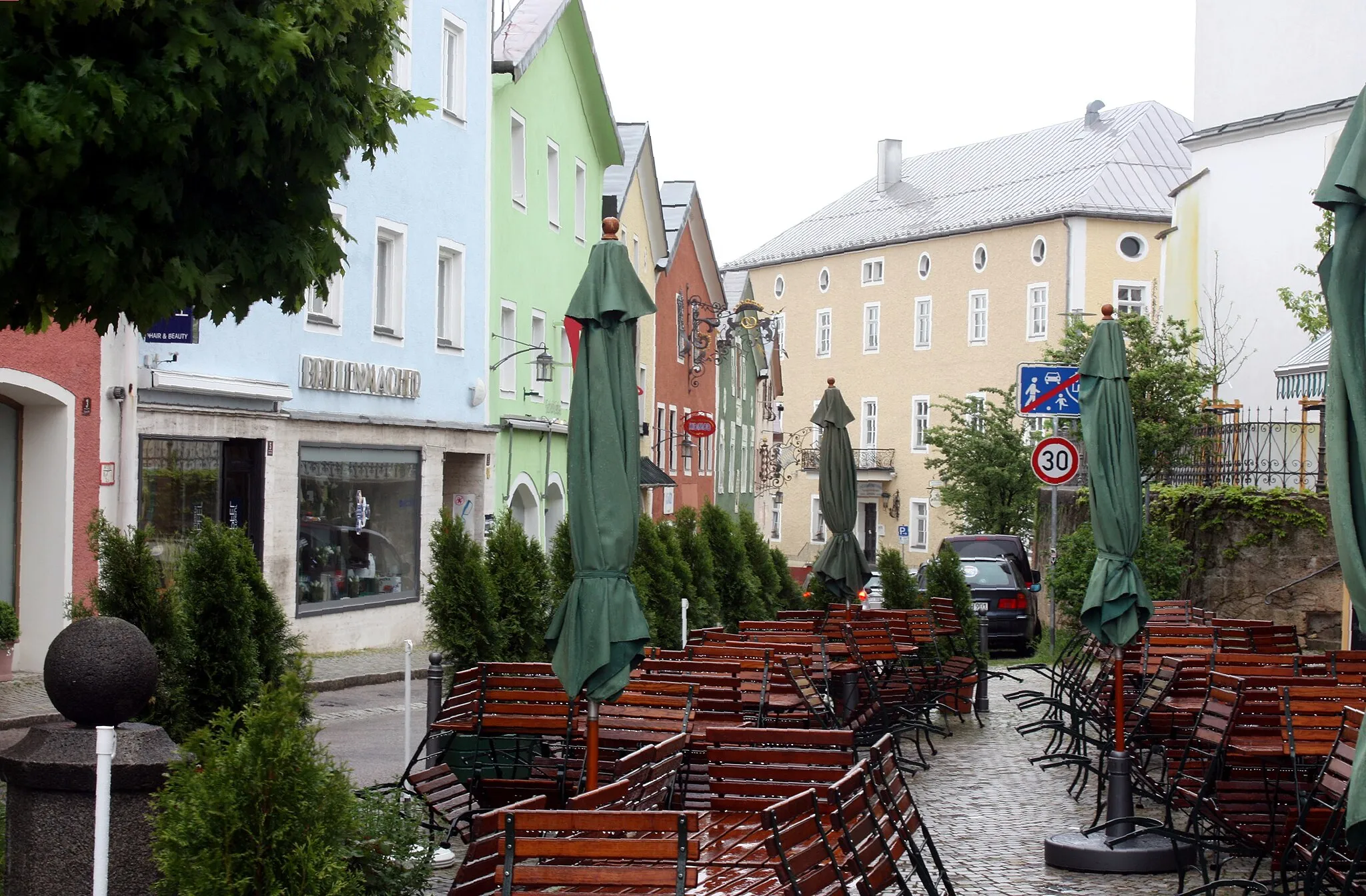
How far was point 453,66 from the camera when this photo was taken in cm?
2630

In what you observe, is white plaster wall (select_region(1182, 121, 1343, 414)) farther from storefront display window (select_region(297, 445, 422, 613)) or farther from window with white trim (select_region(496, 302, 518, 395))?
storefront display window (select_region(297, 445, 422, 613))

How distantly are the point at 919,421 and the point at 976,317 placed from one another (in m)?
5.48

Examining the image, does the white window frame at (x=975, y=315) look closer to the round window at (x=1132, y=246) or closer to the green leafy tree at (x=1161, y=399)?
the round window at (x=1132, y=246)

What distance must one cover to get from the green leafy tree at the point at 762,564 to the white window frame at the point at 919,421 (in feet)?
158

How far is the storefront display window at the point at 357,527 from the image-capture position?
22.0m

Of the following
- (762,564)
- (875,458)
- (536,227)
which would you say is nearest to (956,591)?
(762,564)

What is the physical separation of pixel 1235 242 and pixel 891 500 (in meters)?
32.6

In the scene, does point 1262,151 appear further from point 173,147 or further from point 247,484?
point 173,147

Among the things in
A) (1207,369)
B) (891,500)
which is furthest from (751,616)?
(891,500)

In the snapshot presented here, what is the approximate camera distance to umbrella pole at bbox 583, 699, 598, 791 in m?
7.45

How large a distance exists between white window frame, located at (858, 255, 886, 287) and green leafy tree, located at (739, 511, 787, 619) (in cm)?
5087

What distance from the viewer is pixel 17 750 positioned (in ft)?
20.9

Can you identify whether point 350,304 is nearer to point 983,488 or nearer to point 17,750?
point 17,750

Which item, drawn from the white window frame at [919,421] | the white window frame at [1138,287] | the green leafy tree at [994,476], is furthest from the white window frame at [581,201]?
the white window frame at [919,421]
